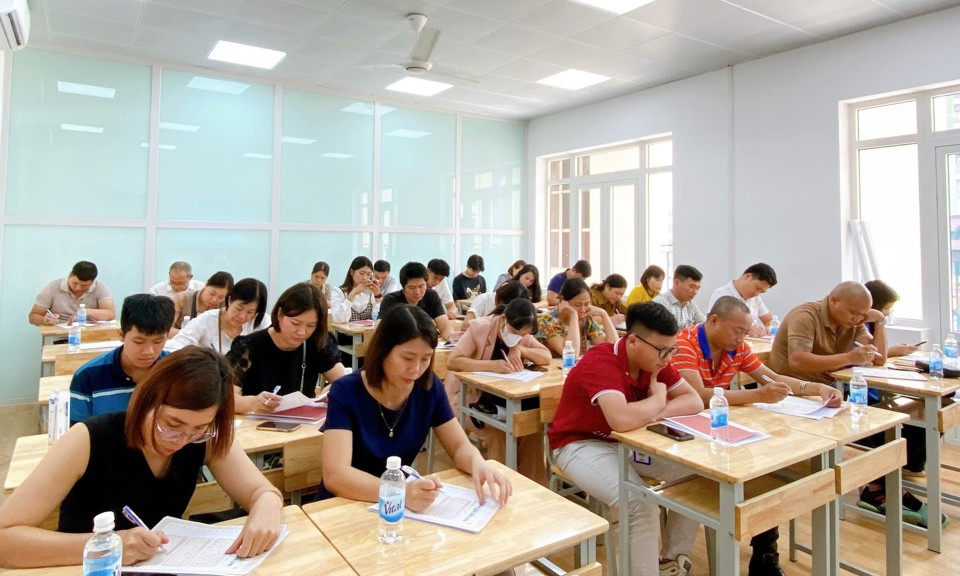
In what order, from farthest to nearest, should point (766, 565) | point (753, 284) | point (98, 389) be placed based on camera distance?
point (753, 284) < point (766, 565) < point (98, 389)

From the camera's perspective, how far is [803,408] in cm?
256

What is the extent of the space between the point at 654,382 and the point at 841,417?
0.85 meters

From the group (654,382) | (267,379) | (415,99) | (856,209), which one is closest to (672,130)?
(856,209)

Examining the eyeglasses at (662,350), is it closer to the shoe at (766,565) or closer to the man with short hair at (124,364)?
the shoe at (766,565)

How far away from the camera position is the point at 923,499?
10.5ft

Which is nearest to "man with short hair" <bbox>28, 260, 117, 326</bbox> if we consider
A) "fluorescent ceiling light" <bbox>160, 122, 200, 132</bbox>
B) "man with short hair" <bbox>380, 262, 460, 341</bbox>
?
"fluorescent ceiling light" <bbox>160, 122, 200, 132</bbox>

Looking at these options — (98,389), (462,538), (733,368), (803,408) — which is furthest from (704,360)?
(98,389)

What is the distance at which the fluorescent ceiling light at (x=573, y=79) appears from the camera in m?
6.36

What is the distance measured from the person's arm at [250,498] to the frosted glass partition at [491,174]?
22.5ft

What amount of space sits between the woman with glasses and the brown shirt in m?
3.07

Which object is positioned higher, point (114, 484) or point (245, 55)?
point (245, 55)

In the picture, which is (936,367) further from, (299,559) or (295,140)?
(295,140)

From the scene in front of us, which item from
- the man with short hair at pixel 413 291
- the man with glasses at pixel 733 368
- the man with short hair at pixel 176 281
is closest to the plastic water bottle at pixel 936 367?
the man with glasses at pixel 733 368

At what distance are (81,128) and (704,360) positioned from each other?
20.3ft
